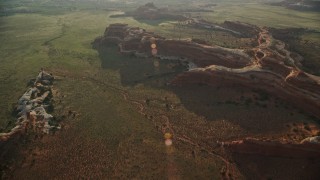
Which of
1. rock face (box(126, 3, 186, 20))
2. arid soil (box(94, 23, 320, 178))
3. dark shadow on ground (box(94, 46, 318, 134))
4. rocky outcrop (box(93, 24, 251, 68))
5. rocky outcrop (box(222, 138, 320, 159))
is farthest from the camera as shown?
rock face (box(126, 3, 186, 20))

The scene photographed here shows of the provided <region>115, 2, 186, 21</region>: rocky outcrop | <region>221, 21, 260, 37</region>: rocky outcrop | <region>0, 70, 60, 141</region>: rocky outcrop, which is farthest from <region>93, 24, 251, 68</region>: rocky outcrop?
<region>115, 2, 186, 21</region>: rocky outcrop

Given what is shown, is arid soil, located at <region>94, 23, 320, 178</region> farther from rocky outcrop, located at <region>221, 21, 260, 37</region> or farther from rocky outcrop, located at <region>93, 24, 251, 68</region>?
rocky outcrop, located at <region>221, 21, 260, 37</region>

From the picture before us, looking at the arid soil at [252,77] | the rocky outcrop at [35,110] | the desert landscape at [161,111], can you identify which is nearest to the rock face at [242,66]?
the arid soil at [252,77]

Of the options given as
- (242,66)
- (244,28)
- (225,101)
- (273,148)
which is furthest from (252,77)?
(244,28)

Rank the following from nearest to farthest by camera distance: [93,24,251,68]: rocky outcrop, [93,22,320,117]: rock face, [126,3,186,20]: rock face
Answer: [93,22,320,117]: rock face, [93,24,251,68]: rocky outcrop, [126,3,186,20]: rock face

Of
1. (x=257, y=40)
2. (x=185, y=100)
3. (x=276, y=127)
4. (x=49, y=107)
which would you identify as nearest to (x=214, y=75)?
(x=185, y=100)

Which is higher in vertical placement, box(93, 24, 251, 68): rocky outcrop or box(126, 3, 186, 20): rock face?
box(93, 24, 251, 68): rocky outcrop

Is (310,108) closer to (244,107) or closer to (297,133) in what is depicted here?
(297,133)
